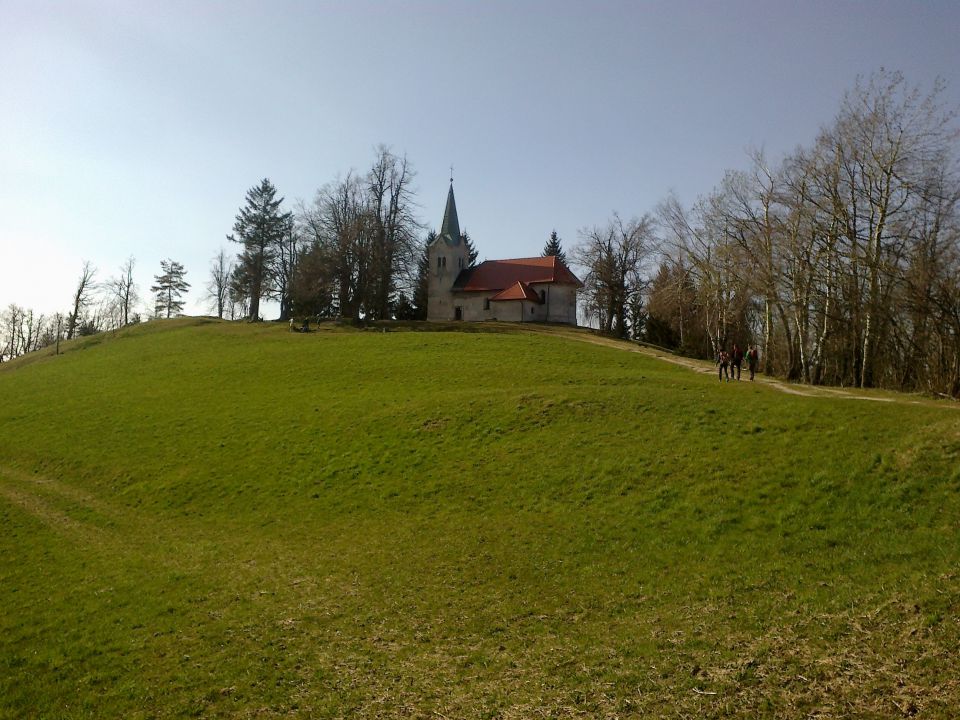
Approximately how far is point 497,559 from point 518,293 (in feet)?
153

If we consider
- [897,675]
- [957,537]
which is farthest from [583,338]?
[897,675]

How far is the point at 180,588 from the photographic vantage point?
46.2 feet

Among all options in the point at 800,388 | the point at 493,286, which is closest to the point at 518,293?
the point at 493,286

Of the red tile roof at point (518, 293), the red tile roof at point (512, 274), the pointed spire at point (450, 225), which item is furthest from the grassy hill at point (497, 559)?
the pointed spire at point (450, 225)

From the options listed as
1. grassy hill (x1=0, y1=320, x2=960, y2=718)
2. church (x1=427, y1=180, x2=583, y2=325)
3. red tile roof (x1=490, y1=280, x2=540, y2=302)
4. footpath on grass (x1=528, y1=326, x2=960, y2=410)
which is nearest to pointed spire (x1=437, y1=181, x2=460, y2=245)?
church (x1=427, y1=180, x2=583, y2=325)

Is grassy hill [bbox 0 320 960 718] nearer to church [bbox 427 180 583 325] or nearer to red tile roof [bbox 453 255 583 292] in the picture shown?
church [bbox 427 180 583 325]

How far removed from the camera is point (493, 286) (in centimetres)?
6225

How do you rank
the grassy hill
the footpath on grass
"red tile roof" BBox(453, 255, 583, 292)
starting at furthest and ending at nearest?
"red tile roof" BBox(453, 255, 583, 292)
the footpath on grass
the grassy hill

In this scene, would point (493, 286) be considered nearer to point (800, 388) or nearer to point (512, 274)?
point (512, 274)

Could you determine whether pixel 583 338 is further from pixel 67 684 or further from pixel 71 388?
pixel 67 684

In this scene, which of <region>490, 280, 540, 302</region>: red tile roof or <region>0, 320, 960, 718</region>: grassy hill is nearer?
<region>0, 320, 960, 718</region>: grassy hill

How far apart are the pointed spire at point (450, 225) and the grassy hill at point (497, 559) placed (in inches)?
1556

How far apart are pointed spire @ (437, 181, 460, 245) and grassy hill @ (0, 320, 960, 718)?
39.5 m

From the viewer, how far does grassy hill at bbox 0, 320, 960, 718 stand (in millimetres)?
9414
